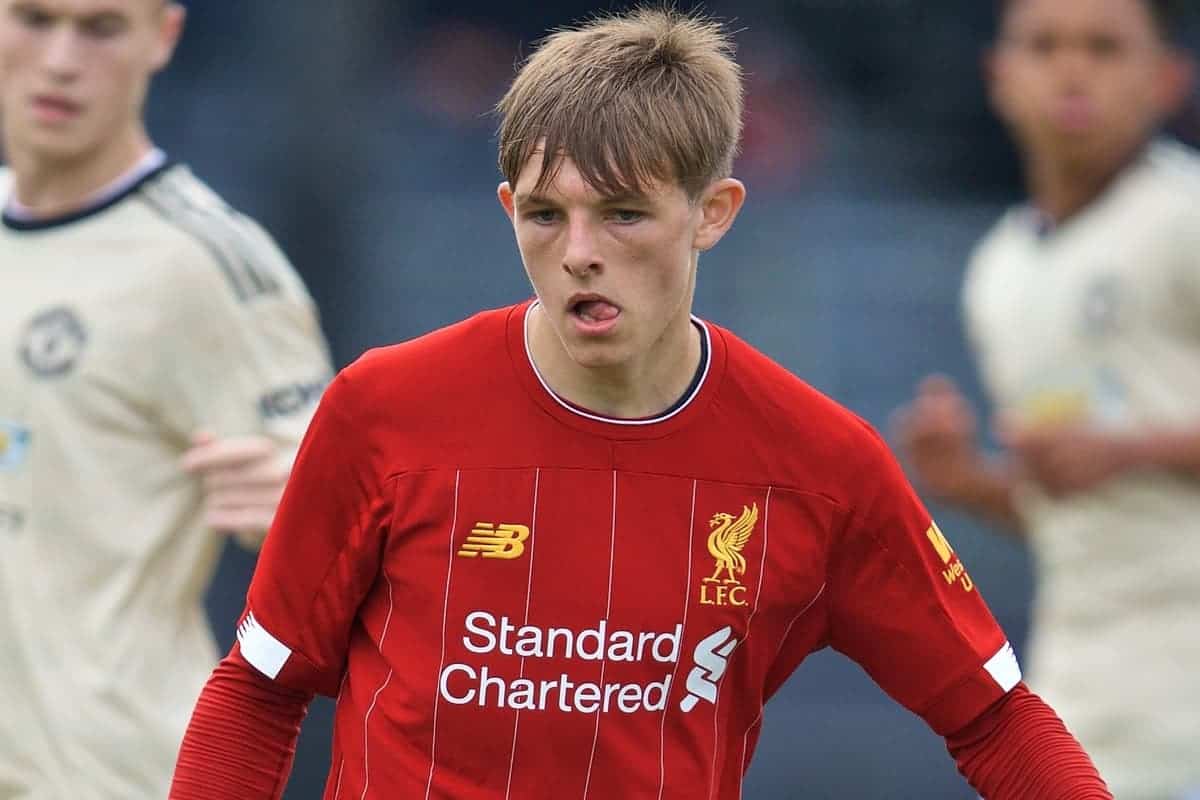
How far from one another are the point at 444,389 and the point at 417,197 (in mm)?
7592

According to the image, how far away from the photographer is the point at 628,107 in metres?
2.59

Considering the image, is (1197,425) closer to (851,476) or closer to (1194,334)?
(1194,334)

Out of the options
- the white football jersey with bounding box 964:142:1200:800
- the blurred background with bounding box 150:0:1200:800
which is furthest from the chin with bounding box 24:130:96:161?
the blurred background with bounding box 150:0:1200:800

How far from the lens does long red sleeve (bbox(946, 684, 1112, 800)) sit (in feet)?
9.06

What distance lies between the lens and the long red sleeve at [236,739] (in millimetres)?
2746

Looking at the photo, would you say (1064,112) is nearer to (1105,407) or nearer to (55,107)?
(1105,407)

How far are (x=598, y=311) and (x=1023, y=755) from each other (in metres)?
0.80

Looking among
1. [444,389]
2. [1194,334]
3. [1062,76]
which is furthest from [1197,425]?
[444,389]

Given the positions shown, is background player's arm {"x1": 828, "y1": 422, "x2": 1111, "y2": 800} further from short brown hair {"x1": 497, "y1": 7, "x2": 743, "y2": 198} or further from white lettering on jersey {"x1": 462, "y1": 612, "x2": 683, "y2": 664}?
short brown hair {"x1": 497, "y1": 7, "x2": 743, "y2": 198}

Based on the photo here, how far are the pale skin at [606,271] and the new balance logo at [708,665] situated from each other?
0.96ft

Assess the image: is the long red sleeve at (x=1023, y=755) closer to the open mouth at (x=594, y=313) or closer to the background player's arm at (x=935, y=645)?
the background player's arm at (x=935, y=645)

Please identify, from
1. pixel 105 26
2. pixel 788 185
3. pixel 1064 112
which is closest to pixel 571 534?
pixel 105 26

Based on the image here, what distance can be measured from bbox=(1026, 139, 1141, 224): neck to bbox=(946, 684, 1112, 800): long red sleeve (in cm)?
263

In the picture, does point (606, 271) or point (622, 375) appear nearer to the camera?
Answer: point (606, 271)
